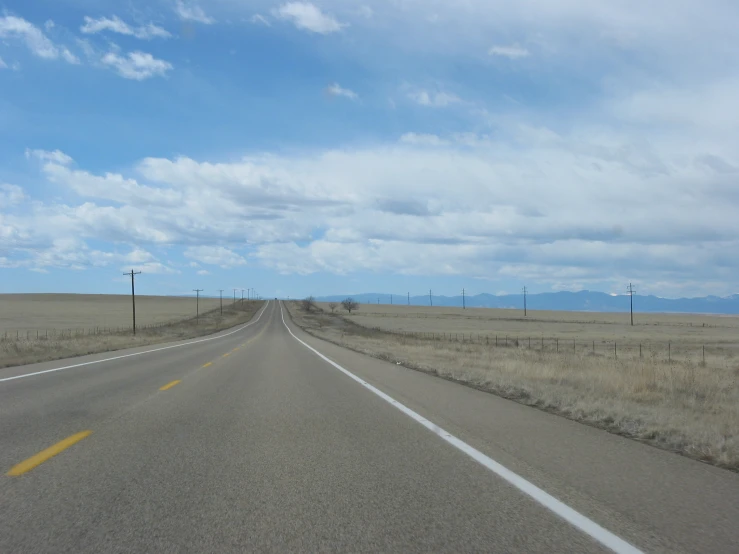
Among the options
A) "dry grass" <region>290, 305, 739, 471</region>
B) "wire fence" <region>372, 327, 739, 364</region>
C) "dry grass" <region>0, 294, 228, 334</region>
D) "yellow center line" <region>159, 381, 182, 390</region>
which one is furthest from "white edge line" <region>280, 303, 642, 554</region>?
"dry grass" <region>0, 294, 228, 334</region>

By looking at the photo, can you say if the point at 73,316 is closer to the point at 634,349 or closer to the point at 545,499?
the point at 634,349

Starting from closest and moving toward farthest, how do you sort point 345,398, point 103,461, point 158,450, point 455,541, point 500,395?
point 455,541
point 103,461
point 158,450
point 345,398
point 500,395

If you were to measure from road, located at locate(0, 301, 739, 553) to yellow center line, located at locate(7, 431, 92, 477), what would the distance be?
0.03 metres

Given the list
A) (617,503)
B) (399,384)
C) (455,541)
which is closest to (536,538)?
(455,541)

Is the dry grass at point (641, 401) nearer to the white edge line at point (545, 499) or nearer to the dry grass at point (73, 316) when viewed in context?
the white edge line at point (545, 499)

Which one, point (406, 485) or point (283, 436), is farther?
point (283, 436)

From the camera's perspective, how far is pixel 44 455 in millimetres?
7223

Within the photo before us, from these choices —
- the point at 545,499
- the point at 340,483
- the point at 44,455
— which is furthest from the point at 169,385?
the point at 545,499

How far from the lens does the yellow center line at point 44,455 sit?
21.4ft

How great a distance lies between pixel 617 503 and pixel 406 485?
1.87m

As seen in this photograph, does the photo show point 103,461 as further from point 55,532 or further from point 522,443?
point 522,443

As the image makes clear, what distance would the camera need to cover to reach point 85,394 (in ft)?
42.1

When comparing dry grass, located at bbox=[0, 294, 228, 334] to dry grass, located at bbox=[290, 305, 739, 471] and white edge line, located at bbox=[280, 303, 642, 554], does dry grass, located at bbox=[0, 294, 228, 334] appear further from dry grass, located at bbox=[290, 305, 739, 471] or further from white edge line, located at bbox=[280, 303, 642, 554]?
white edge line, located at bbox=[280, 303, 642, 554]

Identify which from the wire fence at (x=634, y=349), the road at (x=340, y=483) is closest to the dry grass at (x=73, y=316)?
the wire fence at (x=634, y=349)
